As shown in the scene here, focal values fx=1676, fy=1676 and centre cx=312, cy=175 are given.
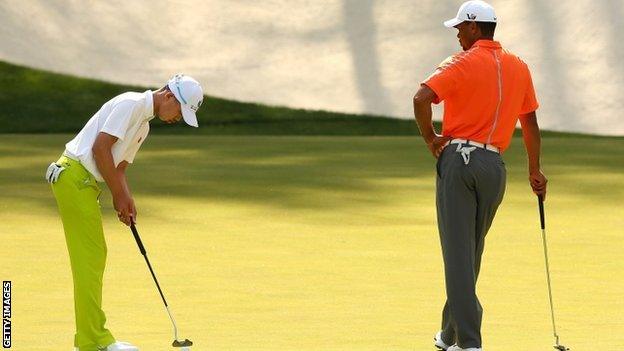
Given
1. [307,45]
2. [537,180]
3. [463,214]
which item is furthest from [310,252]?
[307,45]

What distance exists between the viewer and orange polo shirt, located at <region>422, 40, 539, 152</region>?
637cm

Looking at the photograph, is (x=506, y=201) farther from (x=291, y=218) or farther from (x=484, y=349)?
(x=484, y=349)

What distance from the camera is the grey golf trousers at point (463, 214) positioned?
6.41 m

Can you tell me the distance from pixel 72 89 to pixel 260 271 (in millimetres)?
12149

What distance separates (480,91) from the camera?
6.42 meters

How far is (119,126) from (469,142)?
4.39 feet

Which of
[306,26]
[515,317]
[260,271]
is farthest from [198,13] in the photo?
[515,317]

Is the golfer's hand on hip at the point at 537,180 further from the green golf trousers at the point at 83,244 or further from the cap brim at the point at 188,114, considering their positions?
the green golf trousers at the point at 83,244

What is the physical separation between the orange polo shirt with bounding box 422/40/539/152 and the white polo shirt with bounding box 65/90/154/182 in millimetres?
1092

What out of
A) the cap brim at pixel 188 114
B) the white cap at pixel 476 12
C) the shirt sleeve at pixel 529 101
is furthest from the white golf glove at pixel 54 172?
the shirt sleeve at pixel 529 101

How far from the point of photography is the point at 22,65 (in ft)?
69.3

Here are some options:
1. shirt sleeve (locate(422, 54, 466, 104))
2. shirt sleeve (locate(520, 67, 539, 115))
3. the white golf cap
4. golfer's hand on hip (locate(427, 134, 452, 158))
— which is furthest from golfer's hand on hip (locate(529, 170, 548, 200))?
the white golf cap

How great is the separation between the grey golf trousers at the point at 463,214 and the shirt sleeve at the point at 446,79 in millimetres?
227

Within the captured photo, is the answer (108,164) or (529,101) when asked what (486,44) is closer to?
(529,101)
